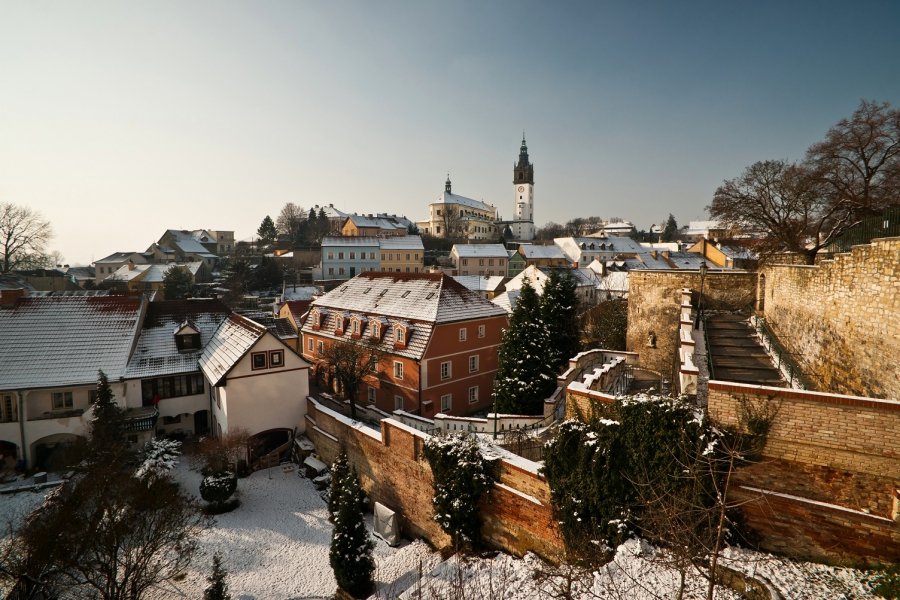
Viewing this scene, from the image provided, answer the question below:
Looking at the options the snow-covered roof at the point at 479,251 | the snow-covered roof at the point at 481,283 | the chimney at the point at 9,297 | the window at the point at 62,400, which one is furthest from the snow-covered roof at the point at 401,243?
the window at the point at 62,400

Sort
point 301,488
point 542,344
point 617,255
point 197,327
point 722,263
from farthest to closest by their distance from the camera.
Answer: point 617,255, point 722,263, point 197,327, point 542,344, point 301,488

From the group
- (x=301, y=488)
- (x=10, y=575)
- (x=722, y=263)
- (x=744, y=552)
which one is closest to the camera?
(x=744, y=552)

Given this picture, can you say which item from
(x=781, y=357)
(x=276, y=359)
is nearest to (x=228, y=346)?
(x=276, y=359)

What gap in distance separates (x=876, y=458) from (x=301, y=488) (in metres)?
17.5

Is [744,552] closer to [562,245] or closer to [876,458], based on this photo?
[876,458]

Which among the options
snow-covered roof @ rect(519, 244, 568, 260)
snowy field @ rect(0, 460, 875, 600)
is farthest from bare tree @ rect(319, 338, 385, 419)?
snow-covered roof @ rect(519, 244, 568, 260)

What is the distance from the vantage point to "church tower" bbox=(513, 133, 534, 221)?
125m

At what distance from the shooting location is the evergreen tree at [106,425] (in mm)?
17031

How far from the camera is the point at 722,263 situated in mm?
64438

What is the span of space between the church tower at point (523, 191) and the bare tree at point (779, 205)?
347ft

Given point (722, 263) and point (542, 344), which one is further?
point (722, 263)

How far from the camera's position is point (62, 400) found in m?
20.3

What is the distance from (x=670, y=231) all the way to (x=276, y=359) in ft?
385

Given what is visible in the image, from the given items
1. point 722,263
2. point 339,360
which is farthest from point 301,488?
point 722,263
